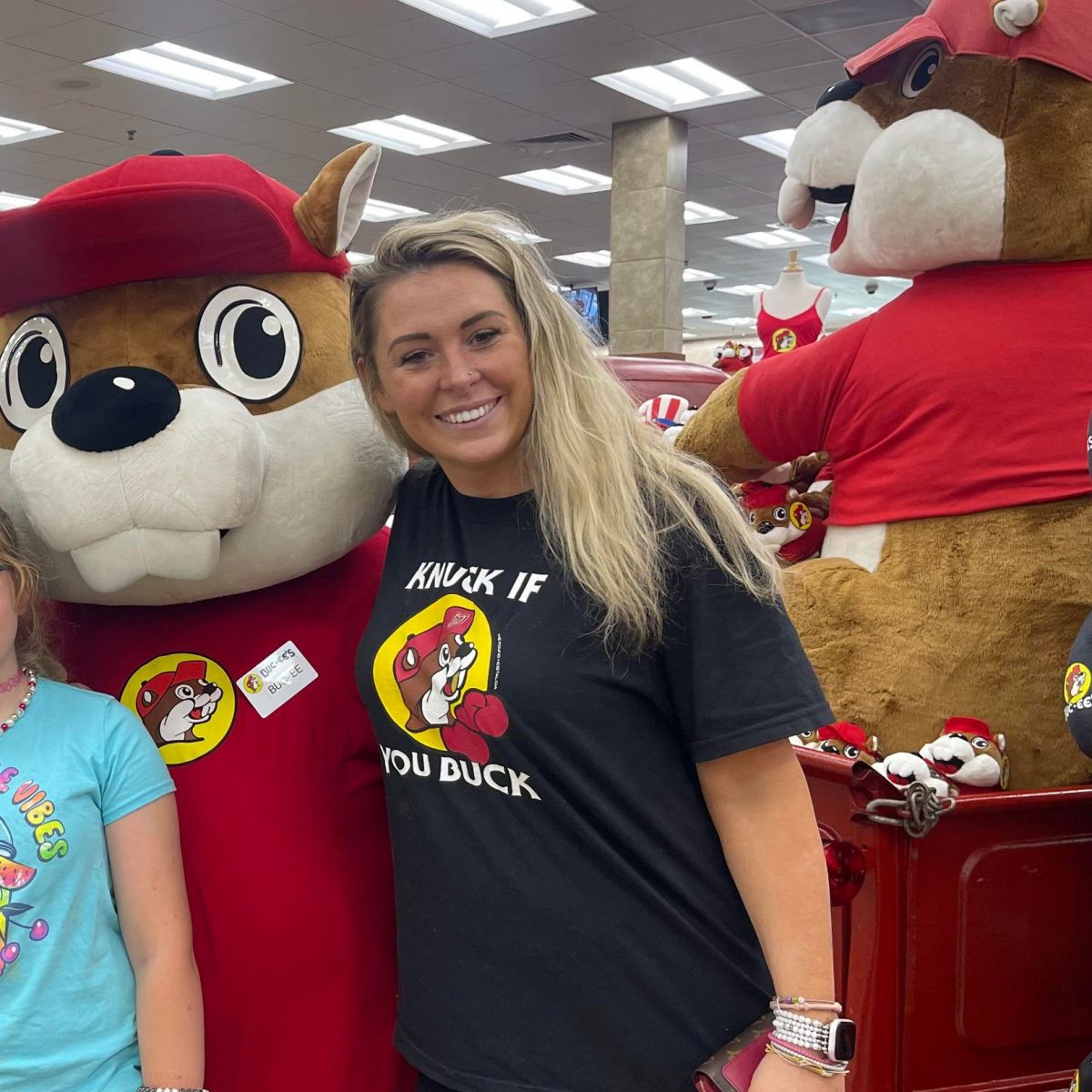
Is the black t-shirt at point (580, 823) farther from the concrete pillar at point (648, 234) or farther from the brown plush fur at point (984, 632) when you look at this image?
the concrete pillar at point (648, 234)

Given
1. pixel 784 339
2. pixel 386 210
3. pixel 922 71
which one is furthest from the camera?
pixel 386 210

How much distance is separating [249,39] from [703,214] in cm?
646

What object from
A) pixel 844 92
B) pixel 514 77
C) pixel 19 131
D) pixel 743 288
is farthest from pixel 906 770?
pixel 743 288

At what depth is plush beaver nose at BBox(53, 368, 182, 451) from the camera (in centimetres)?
133

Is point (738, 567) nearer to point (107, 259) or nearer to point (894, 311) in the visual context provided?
point (107, 259)

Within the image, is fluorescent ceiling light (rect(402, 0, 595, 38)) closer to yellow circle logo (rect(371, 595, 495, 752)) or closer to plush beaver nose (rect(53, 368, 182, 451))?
plush beaver nose (rect(53, 368, 182, 451))

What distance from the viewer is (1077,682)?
1819 mm

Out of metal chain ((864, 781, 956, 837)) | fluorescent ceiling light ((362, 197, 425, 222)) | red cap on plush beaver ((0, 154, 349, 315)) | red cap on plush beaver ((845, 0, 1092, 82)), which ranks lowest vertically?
metal chain ((864, 781, 956, 837))

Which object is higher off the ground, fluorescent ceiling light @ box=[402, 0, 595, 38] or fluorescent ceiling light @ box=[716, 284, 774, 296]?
fluorescent ceiling light @ box=[716, 284, 774, 296]

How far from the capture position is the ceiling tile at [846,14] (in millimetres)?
6965

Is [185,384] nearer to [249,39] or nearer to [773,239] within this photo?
[249,39]

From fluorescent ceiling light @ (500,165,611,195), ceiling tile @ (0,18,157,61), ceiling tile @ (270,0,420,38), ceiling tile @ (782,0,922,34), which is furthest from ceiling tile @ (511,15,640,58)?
fluorescent ceiling light @ (500,165,611,195)

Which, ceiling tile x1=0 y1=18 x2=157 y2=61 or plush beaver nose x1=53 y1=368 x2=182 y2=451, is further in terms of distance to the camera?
ceiling tile x1=0 y1=18 x2=157 y2=61

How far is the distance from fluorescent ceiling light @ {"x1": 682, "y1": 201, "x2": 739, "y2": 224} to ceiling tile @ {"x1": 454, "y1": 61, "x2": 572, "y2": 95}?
4.17m
